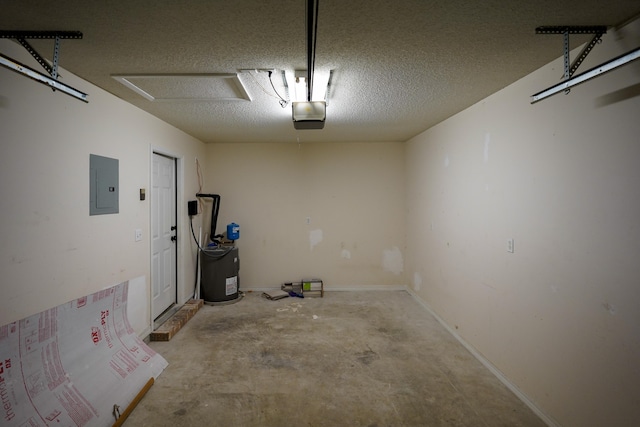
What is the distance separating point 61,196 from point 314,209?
3337 millimetres

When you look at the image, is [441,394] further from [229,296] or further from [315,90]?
[229,296]

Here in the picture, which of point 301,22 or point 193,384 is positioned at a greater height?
point 301,22

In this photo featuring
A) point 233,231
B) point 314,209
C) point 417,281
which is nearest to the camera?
point 417,281

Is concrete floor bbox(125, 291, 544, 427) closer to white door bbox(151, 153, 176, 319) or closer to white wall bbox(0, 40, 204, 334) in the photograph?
white door bbox(151, 153, 176, 319)

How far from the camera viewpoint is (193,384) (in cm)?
238

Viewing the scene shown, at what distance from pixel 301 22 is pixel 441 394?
106 inches

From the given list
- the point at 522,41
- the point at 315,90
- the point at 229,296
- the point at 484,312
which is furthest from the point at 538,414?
the point at 229,296

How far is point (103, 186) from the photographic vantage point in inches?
95.0

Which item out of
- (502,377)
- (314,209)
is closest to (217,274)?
(314,209)

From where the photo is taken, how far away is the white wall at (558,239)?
1509mm

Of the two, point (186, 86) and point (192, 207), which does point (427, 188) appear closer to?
point (186, 86)

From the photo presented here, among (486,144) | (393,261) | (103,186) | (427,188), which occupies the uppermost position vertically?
(486,144)

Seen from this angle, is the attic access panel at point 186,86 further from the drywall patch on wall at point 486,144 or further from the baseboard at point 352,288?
the baseboard at point 352,288

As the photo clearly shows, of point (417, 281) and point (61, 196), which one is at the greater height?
point (61, 196)
